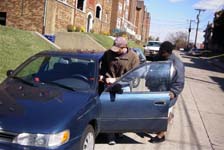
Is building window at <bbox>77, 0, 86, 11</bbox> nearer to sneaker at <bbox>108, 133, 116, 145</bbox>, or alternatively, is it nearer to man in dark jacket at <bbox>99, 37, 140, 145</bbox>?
man in dark jacket at <bbox>99, 37, 140, 145</bbox>

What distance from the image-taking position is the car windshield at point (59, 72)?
18.8 ft

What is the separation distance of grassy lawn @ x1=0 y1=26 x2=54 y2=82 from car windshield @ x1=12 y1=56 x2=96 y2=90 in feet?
15.9

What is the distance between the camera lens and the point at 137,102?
5914 millimetres

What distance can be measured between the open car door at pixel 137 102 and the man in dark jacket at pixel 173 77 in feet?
0.46

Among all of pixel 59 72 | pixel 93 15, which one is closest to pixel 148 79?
pixel 59 72

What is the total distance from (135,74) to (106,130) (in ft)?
3.61

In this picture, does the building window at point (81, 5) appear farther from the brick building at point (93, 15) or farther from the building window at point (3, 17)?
the building window at point (3, 17)

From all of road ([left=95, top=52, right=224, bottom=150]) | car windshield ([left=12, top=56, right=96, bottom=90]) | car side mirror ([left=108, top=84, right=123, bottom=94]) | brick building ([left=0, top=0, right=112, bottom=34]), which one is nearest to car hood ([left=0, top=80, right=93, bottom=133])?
car windshield ([left=12, top=56, right=96, bottom=90])

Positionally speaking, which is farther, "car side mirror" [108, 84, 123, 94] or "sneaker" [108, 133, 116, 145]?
"sneaker" [108, 133, 116, 145]

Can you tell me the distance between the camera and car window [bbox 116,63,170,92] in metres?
6.09

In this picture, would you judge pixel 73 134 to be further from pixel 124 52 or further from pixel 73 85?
pixel 124 52

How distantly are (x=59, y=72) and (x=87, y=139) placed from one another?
144 cm

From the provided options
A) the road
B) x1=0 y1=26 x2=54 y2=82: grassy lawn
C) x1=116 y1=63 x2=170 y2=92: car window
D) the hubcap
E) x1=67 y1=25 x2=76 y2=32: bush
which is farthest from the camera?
x1=67 y1=25 x2=76 y2=32: bush

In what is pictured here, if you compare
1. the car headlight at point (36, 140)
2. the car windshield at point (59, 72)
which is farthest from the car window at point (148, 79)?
the car headlight at point (36, 140)
